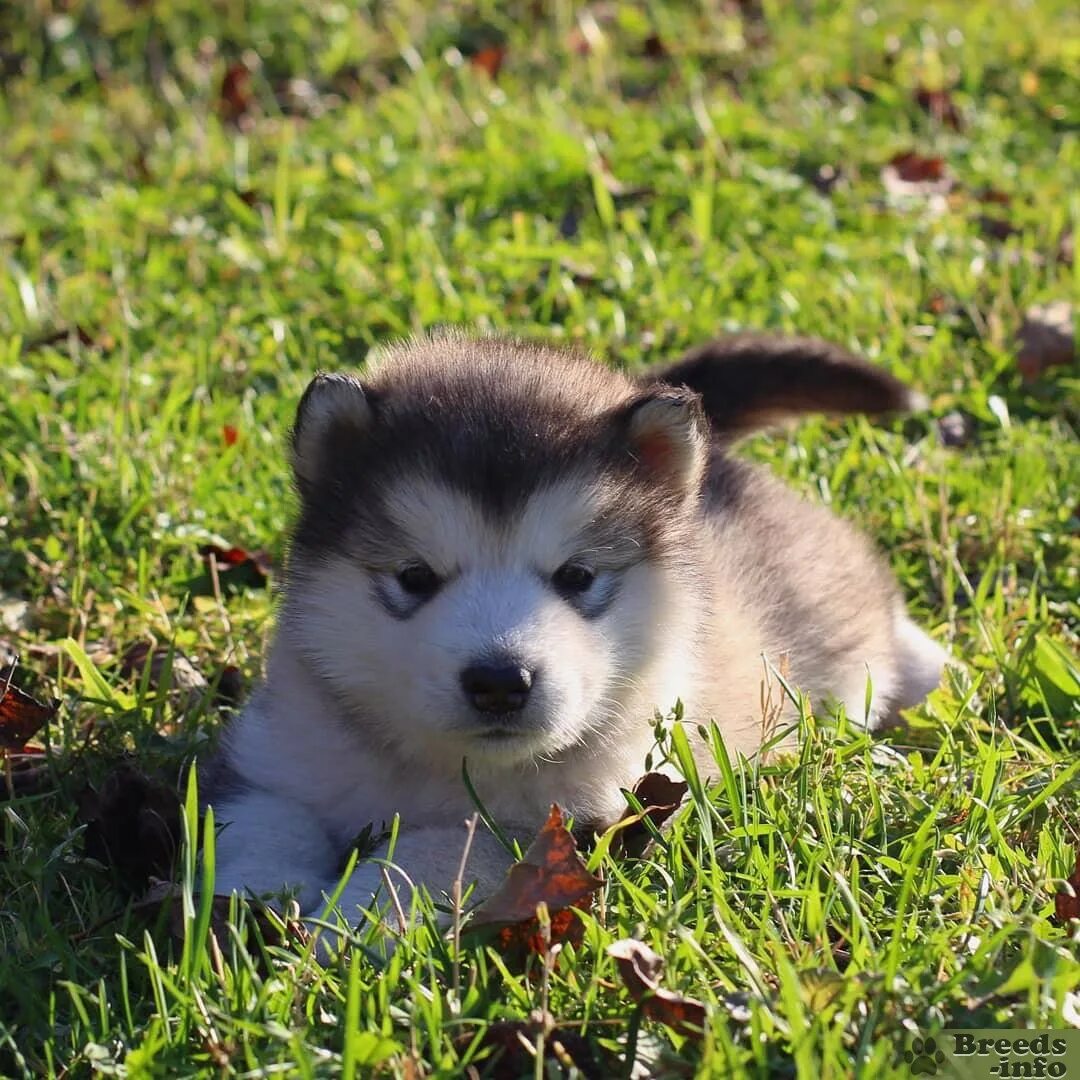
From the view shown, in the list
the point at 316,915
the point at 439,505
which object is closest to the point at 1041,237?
the point at 439,505

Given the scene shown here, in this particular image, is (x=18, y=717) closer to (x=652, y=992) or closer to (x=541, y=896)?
(x=541, y=896)

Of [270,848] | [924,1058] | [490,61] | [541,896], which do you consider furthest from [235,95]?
[924,1058]

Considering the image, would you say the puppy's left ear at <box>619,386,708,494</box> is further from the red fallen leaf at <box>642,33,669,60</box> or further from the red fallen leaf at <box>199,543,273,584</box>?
the red fallen leaf at <box>642,33,669,60</box>

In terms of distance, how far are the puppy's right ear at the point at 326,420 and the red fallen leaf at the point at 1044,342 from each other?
3.11 metres

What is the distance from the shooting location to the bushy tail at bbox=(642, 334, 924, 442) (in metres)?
4.45

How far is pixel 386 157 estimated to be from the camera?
7.07m

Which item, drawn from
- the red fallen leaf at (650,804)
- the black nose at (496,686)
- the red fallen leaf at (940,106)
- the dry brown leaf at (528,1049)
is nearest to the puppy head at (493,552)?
the black nose at (496,686)

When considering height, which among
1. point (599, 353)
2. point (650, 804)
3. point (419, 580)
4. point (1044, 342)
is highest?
point (419, 580)

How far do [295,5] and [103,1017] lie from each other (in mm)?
7142

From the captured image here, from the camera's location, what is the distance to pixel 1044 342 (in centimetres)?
579

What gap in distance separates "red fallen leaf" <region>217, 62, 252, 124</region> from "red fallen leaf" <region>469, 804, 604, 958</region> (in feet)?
19.0

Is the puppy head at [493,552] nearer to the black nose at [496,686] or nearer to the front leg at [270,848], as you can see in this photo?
the black nose at [496,686]

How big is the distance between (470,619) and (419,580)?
20cm

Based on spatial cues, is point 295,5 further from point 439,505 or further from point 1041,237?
point 439,505
